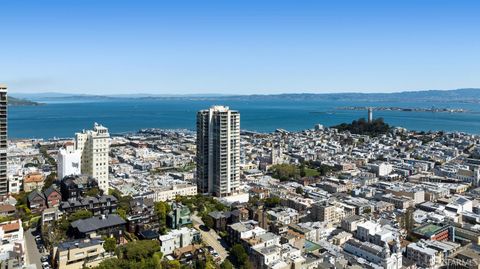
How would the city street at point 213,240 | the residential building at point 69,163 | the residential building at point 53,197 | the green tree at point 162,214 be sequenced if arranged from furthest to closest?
the residential building at point 69,163 < the residential building at point 53,197 < the green tree at point 162,214 < the city street at point 213,240

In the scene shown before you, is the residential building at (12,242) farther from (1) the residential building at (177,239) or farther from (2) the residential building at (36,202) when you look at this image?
(1) the residential building at (177,239)

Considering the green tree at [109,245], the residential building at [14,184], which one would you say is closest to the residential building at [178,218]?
the green tree at [109,245]

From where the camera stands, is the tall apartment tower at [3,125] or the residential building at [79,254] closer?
the residential building at [79,254]

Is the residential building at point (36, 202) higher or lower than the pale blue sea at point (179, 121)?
lower

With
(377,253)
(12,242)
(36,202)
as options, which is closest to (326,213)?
(377,253)

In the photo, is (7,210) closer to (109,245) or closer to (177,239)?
(109,245)

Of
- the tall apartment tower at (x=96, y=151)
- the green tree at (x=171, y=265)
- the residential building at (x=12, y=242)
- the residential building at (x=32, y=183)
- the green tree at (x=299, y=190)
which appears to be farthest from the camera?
the green tree at (x=299, y=190)

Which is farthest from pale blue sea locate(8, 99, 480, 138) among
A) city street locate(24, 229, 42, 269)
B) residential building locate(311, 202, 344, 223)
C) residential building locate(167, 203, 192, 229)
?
residential building locate(311, 202, 344, 223)

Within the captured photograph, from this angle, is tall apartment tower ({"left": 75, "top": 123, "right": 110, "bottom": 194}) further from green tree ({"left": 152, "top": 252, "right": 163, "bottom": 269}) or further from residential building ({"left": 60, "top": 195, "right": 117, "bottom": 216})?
green tree ({"left": 152, "top": 252, "right": 163, "bottom": 269})

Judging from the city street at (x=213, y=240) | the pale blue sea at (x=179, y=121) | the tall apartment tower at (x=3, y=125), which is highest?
the tall apartment tower at (x=3, y=125)

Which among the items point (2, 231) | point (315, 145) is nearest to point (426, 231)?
point (2, 231)
